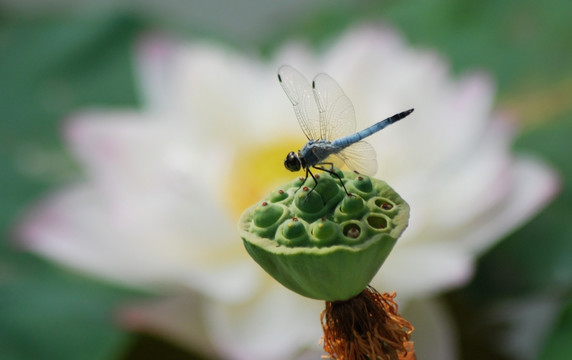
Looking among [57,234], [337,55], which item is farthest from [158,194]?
[337,55]

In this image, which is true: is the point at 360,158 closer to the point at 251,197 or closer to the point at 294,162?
the point at 294,162

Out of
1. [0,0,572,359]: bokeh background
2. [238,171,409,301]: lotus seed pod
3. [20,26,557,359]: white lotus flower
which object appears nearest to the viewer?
[238,171,409,301]: lotus seed pod

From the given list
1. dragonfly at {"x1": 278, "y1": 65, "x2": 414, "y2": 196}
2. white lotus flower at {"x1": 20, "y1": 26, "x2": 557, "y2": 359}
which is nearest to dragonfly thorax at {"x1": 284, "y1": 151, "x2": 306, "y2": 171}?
dragonfly at {"x1": 278, "y1": 65, "x2": 414, "y2": 196}

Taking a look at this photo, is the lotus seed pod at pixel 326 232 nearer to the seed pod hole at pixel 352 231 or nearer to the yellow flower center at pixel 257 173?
the seed pod hole at pixel 352 231

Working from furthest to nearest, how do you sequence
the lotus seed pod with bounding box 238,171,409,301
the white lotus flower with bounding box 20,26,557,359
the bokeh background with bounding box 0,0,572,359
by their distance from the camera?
the bokeh background with bounding box 0,0,572,359 < the white lotus flower with bounding box 20,26,557,359 < the lotus seed pod with bounding box 238,171,409,301

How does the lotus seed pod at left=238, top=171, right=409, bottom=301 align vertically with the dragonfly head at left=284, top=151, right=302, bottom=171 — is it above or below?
below

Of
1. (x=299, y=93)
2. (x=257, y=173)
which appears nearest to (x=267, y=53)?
(x=257, y=173)

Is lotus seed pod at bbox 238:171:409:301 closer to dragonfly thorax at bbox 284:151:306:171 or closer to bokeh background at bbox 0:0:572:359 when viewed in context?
dragonfly thorax at bbox 284:151:306:171
